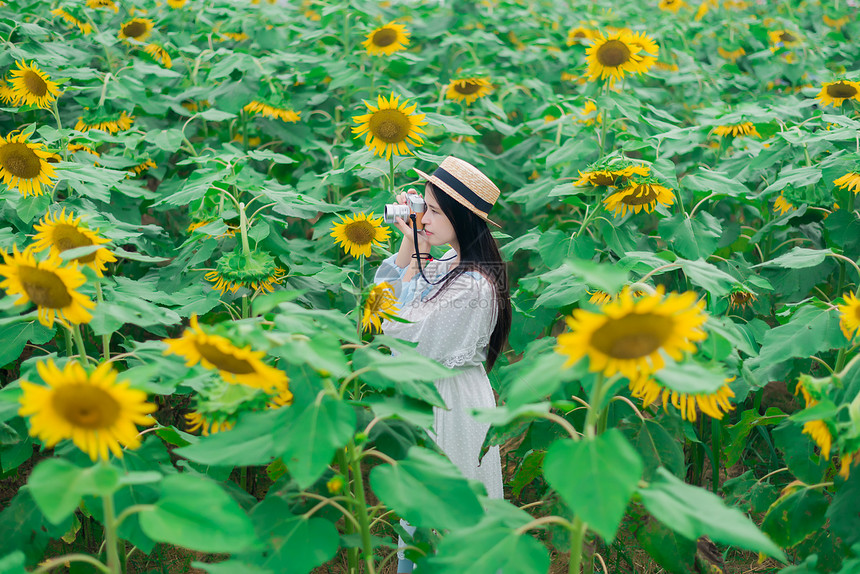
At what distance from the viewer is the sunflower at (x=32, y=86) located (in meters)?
2.90

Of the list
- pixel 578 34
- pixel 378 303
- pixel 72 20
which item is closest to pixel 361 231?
pixel 378 303

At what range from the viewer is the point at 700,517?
1148mm

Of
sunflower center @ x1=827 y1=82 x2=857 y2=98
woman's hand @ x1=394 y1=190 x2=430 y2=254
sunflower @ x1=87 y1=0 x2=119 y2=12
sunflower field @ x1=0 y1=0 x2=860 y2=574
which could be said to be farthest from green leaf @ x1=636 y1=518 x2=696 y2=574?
sunflower @ x1=87 y1=0 x2=119 y2=12

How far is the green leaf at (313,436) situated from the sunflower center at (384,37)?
2.88 meters

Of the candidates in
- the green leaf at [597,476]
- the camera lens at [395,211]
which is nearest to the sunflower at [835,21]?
the camera lens at [395,211]

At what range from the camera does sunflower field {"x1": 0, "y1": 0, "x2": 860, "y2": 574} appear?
1.20 meters

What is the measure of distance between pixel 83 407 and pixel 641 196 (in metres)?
1.96

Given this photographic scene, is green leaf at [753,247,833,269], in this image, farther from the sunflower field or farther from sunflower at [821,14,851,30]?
sunflower at [821,14,851,30]

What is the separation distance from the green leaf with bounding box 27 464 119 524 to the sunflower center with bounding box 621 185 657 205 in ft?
6.24

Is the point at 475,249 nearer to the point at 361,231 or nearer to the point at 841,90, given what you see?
the point at 361,231

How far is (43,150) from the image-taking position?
2.33 meters

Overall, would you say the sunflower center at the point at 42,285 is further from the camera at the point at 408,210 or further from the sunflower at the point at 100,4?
the sunflower at the point at 100,4

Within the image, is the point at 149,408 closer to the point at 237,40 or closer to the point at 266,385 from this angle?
the point at 266,385

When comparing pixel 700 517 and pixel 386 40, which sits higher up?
pixel 700 517
